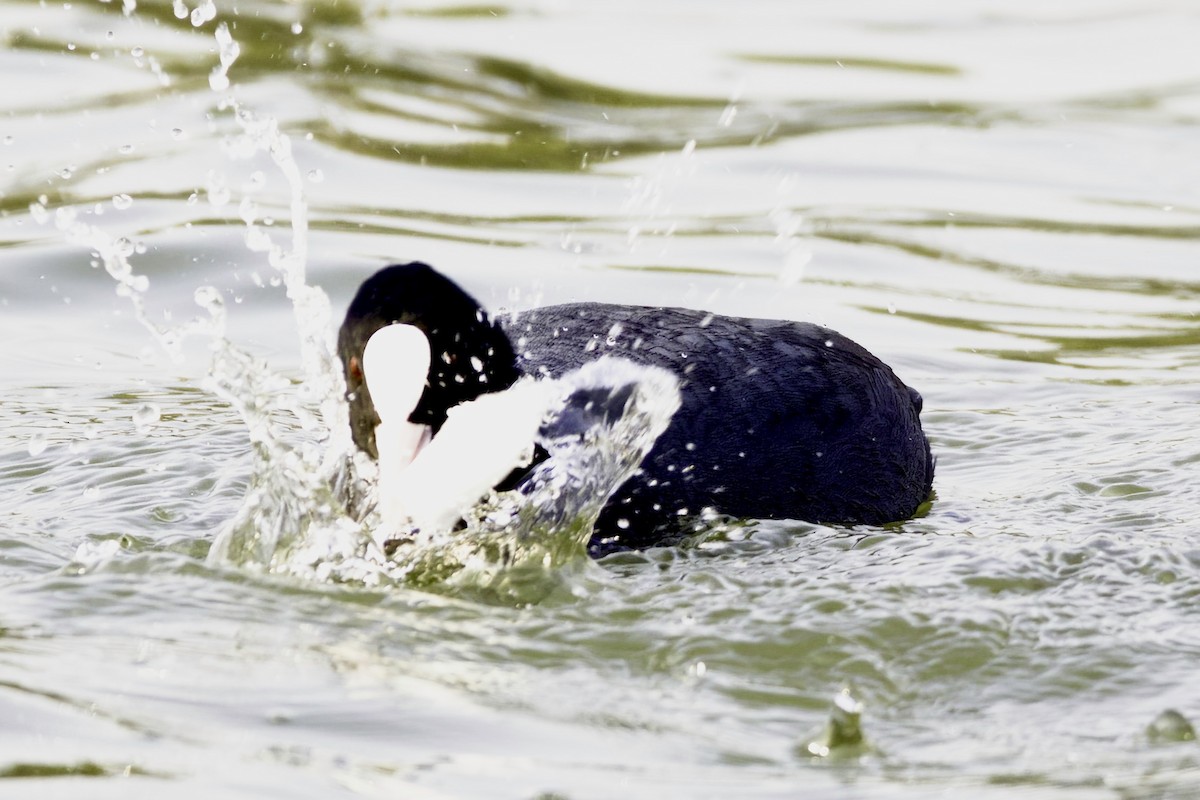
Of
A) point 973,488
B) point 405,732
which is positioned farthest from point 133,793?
point 973,488

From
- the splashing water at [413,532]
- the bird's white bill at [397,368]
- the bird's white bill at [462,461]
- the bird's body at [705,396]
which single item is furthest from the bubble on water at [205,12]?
the bird's white bill at [462,461]

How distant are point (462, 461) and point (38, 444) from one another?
4.64 feet

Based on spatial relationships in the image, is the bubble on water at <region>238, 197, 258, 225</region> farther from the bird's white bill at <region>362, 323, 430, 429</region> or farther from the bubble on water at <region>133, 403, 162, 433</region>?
the bird's white bill at <region>362, 323, 430, 429</region>

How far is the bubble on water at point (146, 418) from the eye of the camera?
4523mm

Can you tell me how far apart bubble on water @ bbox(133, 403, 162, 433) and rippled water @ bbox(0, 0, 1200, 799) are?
0.02 meters

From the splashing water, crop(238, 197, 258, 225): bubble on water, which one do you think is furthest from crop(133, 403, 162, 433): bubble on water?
the splashing water

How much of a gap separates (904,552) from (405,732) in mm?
1348

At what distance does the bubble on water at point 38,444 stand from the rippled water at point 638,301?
2 centimetres

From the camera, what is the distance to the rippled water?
8.08ft

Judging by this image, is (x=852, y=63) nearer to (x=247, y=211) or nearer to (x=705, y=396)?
(x=247, y=211)

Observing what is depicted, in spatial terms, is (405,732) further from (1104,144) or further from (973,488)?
(1104,144)

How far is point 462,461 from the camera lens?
3.30m

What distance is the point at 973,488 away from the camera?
4262 mm

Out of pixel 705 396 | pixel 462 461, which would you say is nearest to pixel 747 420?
pixel 705 396
